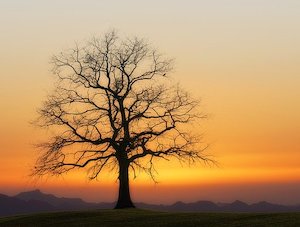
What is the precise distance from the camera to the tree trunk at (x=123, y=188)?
59500 millimetres

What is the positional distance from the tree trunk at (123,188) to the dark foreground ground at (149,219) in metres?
5.86

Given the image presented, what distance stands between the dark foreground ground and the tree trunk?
5.86 m

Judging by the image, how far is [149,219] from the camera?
4644cm

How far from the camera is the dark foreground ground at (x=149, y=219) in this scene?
40281 millimetres

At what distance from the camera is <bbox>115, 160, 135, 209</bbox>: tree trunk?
59.5 meters

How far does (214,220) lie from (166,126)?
776 inches

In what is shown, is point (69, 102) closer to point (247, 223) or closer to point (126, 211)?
point (126, 211)

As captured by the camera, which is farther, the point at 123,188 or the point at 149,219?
the point at 123,188

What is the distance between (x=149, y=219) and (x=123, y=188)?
1379 cm

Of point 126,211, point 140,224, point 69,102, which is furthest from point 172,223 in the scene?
point 69,102

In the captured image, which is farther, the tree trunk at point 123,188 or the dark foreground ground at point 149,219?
the tree trunk at point 123,188

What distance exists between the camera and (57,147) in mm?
60281

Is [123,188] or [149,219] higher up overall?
[123,188]

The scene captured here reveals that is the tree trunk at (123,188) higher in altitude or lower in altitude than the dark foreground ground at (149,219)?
higher
